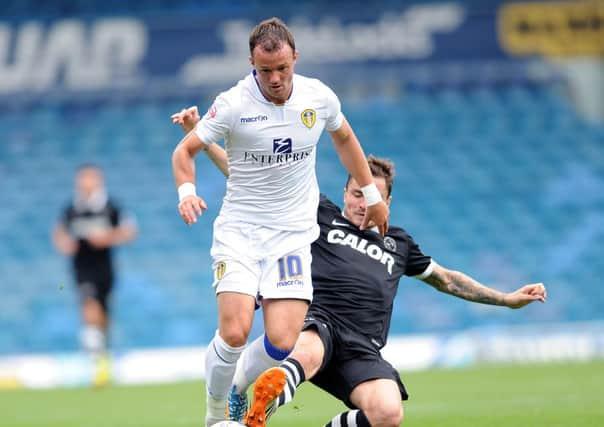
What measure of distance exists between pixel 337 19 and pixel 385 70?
1.17 metres

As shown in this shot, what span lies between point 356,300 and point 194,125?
1.38 m

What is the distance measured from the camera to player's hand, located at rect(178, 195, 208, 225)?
5.86 metres

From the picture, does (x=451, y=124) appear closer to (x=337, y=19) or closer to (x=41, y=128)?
(x=337, y=19)

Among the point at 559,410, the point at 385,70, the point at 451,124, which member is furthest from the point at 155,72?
the point at 559,410

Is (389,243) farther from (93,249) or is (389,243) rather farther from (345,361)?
(93,249)

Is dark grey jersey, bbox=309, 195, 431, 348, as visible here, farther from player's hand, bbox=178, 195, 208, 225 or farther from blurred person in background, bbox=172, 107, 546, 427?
player's hand, bbox=178, 195, 208, 225

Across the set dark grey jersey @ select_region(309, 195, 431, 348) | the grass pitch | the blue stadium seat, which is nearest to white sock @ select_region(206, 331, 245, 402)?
dark grey jersey @ select_region(309, 195, 431, 348)

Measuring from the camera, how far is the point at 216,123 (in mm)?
6164

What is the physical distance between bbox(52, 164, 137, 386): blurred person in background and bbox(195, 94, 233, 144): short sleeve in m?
7.16

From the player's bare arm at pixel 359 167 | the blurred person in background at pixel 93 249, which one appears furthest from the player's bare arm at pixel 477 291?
the blurred person in background at pixel 93 249

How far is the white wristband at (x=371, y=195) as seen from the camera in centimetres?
652

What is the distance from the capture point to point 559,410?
27.7 ft

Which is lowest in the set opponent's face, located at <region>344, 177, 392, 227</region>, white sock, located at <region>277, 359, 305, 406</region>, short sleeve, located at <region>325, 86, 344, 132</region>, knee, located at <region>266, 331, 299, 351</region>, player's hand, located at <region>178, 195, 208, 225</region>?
white sock, located at <region>277, 359, 305, 406</region>

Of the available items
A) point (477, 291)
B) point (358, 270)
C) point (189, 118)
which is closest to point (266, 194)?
point (189, 118)
